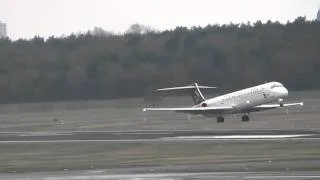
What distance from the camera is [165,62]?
170m

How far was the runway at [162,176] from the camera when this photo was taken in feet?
94.3

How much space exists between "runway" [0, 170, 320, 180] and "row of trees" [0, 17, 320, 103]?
112m

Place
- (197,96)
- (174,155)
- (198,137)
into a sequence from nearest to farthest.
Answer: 1. (174,155)
2. (198,137)
3. (197,96)

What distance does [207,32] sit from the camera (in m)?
183

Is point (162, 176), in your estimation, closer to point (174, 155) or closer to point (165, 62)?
point (174, 155)

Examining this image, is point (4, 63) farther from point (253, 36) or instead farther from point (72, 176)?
point (72, 176)

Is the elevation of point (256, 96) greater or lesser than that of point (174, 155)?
greater

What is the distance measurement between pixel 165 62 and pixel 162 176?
140 meters

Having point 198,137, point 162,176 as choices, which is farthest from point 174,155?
point 198,137

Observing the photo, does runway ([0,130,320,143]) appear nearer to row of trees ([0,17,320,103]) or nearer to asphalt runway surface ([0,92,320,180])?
asphalt runway surface ([0,92,320,180])

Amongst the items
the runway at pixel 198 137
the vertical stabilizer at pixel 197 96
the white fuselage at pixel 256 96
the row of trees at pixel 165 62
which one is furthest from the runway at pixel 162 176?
the row of trees at pixel 165 62

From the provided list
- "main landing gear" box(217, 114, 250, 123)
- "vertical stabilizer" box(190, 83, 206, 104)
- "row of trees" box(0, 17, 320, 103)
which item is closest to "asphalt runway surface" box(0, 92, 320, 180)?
"main landing gear" box(217, 114, 250, 123)

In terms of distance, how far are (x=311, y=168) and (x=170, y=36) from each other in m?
156

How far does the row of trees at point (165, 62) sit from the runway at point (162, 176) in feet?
366
